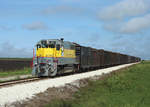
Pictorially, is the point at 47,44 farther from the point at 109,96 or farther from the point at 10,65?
the point at 10,65

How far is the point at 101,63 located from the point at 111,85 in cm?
2038

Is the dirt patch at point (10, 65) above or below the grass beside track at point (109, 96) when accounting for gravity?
above

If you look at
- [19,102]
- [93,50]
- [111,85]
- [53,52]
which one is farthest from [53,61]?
[93,50]

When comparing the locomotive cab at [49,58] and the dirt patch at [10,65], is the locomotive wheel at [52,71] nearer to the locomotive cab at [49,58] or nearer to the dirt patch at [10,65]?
the locomotive cab at [49,58]

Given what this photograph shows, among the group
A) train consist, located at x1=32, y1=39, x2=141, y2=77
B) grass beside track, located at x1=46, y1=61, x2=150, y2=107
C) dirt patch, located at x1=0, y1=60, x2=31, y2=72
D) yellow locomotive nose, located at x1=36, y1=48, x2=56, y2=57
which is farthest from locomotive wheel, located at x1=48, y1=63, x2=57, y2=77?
dirt patch, located at x1=0, y1=60, x2=31, y2=72

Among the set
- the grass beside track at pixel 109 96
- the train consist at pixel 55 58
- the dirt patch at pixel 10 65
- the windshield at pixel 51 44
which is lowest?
the grass beside track at pixel 109 96

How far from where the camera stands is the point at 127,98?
562 inches

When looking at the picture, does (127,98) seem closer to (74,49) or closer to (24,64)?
(74,49)

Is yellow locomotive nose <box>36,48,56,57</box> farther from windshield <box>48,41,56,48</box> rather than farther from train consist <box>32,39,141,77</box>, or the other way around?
windshield <box>48,41,56,48</box>

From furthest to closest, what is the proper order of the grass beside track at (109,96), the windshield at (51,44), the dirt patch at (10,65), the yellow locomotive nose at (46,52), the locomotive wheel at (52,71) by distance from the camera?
the dirt patch at (10,65) < the windshield at (51,44) < the yellow locomotive nose at (46,52) < the locomotive wheel at (52,71) < the grass beside track at (109,96)

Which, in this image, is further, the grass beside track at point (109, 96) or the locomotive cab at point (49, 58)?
the locomotive cab at point (49, 58)

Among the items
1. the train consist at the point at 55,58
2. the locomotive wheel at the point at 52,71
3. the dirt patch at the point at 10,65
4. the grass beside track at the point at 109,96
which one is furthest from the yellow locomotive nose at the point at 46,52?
the dirt patch at the point at 10,65

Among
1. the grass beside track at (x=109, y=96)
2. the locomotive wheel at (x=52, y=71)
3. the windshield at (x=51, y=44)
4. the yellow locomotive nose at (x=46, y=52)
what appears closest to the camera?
the grass beside track at (x=109, y=96)

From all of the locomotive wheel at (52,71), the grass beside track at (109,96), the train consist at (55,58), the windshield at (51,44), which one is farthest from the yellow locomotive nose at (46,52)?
the grass beside track at (109,96)
